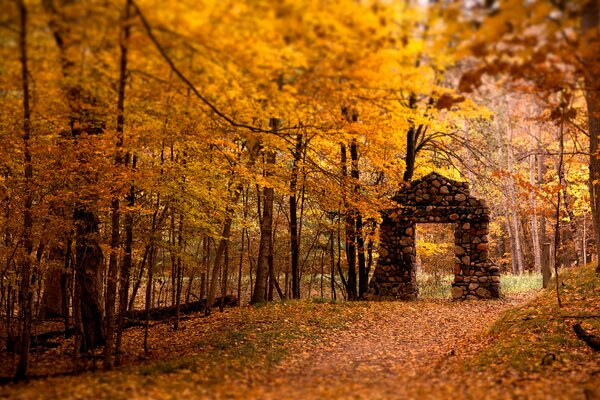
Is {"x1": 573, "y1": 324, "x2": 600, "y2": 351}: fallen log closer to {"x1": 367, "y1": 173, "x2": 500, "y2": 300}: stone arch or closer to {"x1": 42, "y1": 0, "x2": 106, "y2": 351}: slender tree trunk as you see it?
{"x1": 42, "y1": 0, "x2": 106, "y2": 351}: slender tree trunk

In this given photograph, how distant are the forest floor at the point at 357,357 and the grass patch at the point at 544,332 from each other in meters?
0.02

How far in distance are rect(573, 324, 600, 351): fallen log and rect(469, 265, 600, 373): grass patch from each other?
0.31 ft

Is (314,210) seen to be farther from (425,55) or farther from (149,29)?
(149,29)

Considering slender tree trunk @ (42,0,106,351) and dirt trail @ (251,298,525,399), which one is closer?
slender tree trunk @ (42,0,106,351)

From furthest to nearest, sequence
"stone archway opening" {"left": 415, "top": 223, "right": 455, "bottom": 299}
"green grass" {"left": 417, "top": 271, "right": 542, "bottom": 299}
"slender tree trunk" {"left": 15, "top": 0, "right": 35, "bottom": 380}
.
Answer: "green grass" {"left": 417, "top": 271, "right": 542, "bottom": 299} → "stone archway opening" {"left": 415, "top": 223, "right": 455, "bottom": 299} → "slender tree trunk" {"left": 15, "top": 0, "right": 35, "bottom": 380}

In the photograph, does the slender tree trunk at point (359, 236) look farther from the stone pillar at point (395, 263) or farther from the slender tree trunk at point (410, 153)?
the slender tree trunk at point (410, 153)

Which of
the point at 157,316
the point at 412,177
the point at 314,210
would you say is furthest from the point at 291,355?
the point at 412,177

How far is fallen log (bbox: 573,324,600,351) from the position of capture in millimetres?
6201

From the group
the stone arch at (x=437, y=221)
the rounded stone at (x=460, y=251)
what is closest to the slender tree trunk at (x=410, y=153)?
the stone arch at (x=437, y=221)

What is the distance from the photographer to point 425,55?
540 cm

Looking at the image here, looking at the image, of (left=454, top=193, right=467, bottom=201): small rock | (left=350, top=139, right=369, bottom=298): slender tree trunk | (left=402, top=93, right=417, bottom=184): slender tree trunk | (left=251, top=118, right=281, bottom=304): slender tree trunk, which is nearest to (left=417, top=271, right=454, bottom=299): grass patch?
(left=350, top=139, right=369, bottom=298): slender tree trunk

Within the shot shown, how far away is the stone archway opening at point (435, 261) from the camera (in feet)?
53.7

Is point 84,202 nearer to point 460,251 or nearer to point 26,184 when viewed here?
point 26,184

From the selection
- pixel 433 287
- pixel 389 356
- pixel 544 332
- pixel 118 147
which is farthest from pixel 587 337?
pixel 433 287
